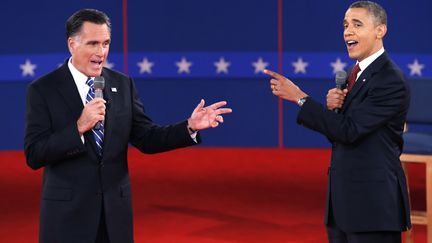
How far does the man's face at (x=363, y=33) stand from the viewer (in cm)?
318

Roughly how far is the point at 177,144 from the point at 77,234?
0.53 meters

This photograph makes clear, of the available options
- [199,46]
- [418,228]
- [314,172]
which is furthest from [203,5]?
[418,228]

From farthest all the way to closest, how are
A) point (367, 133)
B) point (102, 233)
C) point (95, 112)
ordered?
point (367, 133) → point (102, 233) → point (95, 112)

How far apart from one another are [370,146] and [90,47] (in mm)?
1144

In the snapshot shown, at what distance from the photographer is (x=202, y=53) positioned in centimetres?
842

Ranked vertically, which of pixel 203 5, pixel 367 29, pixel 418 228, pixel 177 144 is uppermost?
pixel 203 5

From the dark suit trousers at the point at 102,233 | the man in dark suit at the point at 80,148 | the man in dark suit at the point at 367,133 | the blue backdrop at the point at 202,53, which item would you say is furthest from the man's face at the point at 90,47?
the blue backdrop at the point at 202,53

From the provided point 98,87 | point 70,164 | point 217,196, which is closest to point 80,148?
point 70,164

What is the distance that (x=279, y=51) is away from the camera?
8336 mm

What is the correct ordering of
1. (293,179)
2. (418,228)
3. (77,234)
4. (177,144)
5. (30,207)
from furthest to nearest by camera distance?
(293,179) → (30,207) → (418,228) → (177,144) → (77,234)

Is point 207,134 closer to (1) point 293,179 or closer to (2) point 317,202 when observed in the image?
(1) point 293,179

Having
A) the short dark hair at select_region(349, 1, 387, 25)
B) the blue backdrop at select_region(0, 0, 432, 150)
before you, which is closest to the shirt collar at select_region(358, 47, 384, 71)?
the short dark hair at select_region(349, 1, 387, 25)

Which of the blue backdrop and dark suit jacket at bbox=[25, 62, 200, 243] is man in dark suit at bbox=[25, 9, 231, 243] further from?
the blue backdrop

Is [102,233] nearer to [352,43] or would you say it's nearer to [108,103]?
[108,103]
